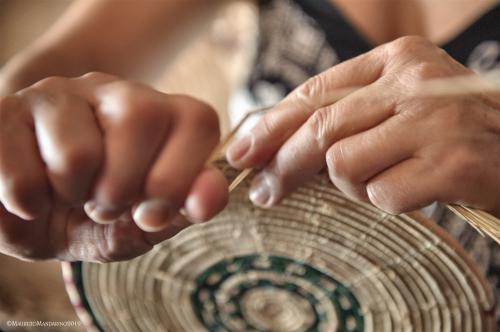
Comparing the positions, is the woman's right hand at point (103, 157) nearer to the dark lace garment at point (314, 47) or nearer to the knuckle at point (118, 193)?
the knuckle at point (118, 193)

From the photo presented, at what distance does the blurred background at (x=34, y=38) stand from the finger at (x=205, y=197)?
0.79 feet

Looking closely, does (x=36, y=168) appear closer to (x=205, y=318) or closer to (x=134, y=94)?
(x=134, y=94)

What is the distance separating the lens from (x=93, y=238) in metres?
0.28

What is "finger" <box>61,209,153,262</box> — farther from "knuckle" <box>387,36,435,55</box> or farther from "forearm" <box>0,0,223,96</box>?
"forearm" <box>0,0,223,96</box>

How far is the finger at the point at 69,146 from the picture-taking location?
0.75ft

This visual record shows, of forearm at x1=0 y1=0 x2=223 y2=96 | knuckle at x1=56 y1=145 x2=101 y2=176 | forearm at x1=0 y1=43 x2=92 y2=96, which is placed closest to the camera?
knuckle at x1=56 y1=145 x2=101 y2=176

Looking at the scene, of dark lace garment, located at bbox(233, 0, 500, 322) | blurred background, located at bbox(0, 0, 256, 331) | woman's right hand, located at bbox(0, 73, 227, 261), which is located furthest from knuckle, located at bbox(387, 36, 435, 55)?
blurred background, located at bbox(0, 0, 256, 331)

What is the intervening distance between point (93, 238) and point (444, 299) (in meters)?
0.20

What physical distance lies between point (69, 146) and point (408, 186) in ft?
0.52

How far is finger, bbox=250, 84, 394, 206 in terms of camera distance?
277mm

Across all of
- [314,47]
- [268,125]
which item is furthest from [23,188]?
[314,47]

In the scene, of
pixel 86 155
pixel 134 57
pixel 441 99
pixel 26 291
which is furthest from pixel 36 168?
pixel 134 57

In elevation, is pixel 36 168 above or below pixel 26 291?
above

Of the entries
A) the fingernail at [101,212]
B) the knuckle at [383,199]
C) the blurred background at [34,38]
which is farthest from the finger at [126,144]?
the blurred background at [34,38]
